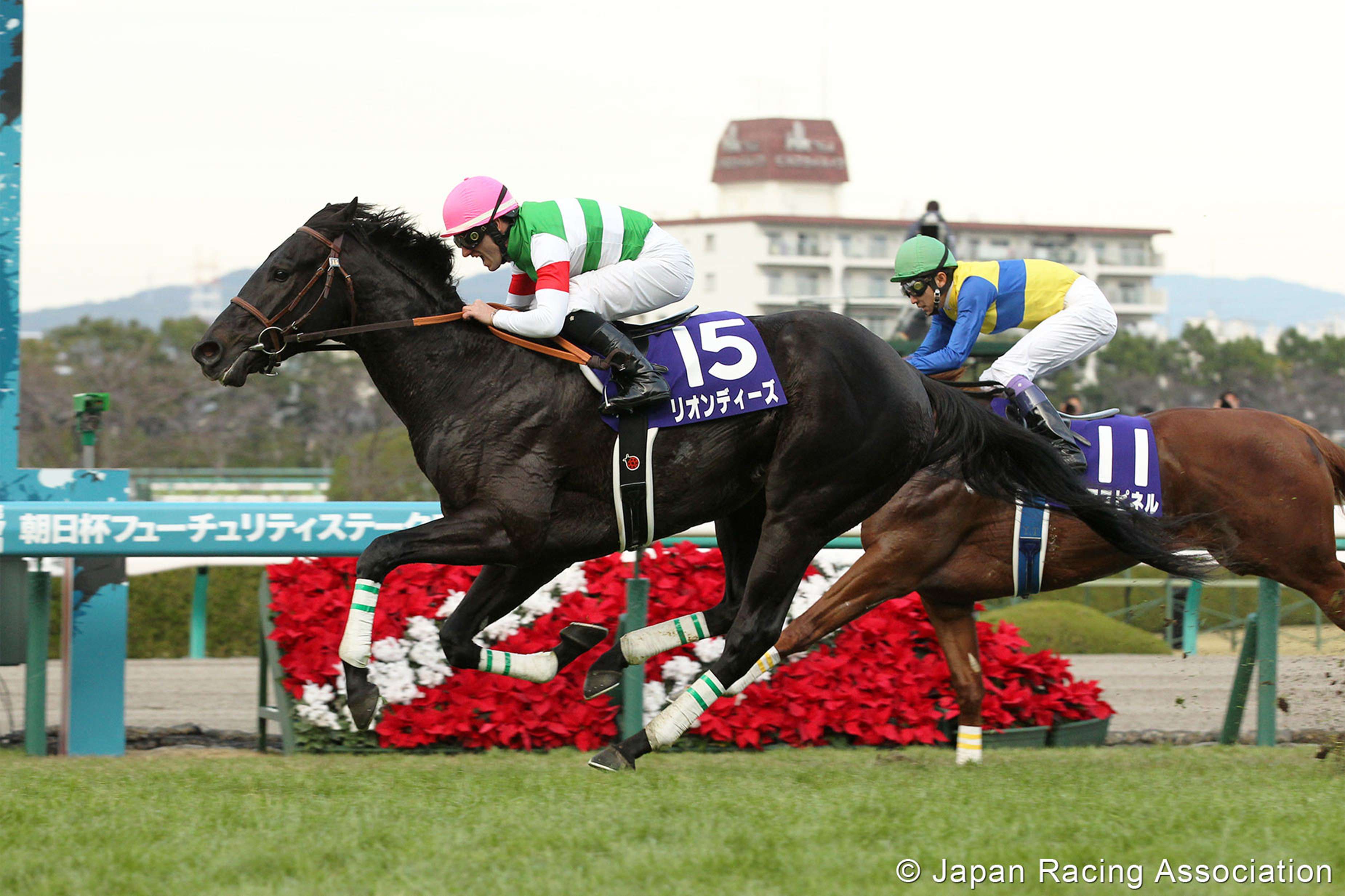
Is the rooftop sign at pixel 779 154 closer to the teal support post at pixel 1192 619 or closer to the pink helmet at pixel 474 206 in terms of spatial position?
the teal support post at pixel 1192 619

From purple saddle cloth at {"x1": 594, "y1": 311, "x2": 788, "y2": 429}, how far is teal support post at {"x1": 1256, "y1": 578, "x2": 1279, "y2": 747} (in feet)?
8.29

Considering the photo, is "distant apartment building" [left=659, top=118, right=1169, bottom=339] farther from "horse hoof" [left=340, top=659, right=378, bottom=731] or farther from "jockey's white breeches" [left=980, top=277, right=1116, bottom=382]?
"horse hoof" [left=340, top=659, right=378, bottom=731]

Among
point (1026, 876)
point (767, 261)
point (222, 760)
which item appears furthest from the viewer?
point (767, 261)

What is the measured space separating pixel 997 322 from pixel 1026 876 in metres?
2.71

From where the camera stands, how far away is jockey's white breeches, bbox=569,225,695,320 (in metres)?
4.50

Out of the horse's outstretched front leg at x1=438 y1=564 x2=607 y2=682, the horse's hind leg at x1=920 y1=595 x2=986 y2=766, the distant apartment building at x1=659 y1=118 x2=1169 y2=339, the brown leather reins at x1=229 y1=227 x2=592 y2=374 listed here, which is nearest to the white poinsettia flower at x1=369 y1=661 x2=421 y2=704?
the horse's outstretched front leg at x1=438 y1=564 x2=607 y2=682

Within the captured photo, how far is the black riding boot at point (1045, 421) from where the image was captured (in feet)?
16.9

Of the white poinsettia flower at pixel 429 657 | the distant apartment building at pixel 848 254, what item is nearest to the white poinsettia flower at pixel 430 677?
→ the white poinsettia flower at pixel 429 657

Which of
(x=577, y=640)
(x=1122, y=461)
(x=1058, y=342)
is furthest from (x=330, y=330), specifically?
(x=1122, y=461)

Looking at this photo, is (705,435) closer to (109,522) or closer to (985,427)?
(985,427)

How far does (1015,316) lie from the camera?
213 inches

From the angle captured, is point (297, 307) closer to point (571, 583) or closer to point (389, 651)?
point (389, 651)

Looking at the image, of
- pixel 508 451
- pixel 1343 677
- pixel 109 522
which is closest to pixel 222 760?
pixel 109 522

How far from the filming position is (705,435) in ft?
14.5
